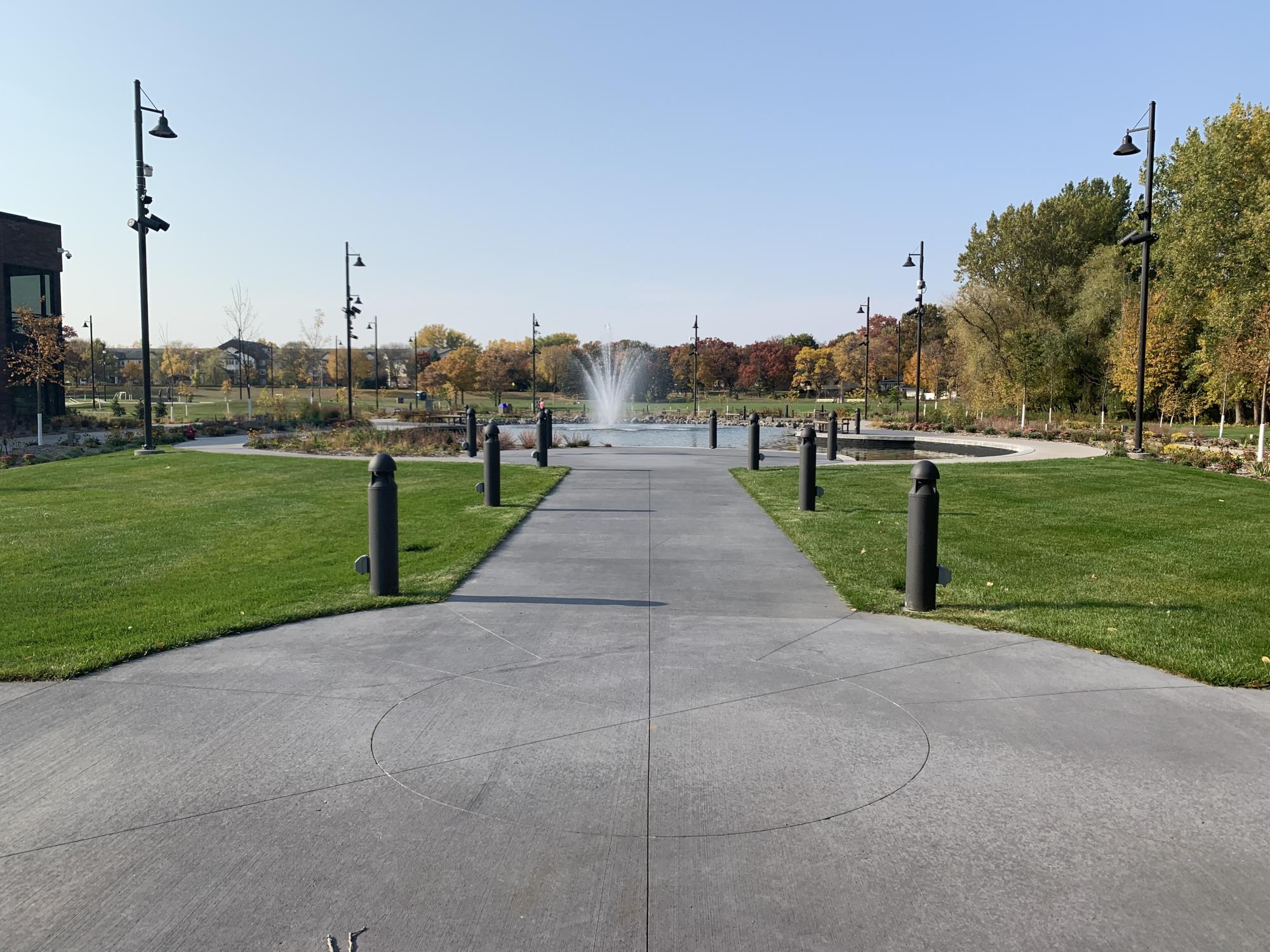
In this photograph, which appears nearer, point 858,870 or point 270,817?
point 858,870

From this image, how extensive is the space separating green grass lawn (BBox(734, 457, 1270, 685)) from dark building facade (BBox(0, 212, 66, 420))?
3435 centimetres

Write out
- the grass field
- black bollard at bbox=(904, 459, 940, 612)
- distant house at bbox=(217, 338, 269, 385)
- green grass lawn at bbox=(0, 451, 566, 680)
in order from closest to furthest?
green grass lawn at bbox=(0, 451, 566, 680) → black bollard at bbox=(904, 459, 940, 612) → the grass field → distant house at bbox=(217, 338, 269, 385)

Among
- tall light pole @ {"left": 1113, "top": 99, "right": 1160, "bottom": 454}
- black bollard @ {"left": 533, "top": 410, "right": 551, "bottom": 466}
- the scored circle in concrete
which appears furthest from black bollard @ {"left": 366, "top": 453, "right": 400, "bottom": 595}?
tall light pole @ {"left": 1113, "top": 99, "right": 1160, "bottom": 454}

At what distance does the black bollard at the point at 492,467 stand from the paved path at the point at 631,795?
615cm

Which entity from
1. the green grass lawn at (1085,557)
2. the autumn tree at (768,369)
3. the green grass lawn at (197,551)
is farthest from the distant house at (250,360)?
the green grass lawn at (1085,557)

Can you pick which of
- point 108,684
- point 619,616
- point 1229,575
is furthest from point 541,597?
point 1229,575

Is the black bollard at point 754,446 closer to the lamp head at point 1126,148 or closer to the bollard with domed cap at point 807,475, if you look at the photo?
the bollard with domed cap at point 807,475

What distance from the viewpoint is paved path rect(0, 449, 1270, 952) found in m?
2.78

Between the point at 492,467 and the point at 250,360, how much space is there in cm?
12239

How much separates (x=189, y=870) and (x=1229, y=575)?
29.8 ft

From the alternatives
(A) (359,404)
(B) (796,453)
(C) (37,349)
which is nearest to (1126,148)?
(B) (796,453)

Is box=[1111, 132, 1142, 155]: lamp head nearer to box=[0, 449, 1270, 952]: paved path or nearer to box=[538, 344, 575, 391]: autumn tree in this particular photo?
box=[0, 449, 1270, 952]: paved path

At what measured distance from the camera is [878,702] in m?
4.78

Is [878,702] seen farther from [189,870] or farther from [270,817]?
[189,870]
